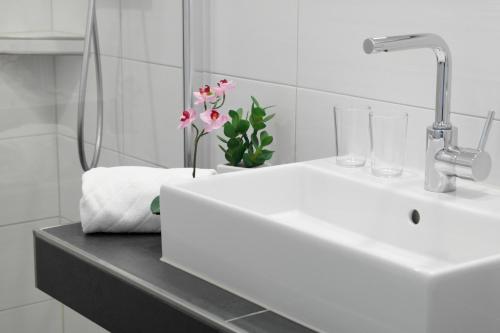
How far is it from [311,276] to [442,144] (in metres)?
0.38

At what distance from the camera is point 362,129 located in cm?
163

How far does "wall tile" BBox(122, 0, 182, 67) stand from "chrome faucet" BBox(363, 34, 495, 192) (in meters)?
0.87

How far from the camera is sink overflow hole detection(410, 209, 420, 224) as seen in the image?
144 cm

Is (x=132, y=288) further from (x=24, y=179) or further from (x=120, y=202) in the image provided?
(x=24, y=179)

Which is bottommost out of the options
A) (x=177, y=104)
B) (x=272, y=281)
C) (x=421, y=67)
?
(x=272, y=281)

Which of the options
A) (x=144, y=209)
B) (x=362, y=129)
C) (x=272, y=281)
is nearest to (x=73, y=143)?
(x=144, y=209)

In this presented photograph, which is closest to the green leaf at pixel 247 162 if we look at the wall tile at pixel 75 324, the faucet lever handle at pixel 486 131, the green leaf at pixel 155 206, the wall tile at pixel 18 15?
the green leaf at pixel 155 206

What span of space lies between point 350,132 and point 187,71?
0.61 m

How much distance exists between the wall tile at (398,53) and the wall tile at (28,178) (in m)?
0.69

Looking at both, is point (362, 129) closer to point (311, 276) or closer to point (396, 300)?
point (311, 276)

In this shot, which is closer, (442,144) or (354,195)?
(442,144)

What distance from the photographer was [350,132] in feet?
5.32

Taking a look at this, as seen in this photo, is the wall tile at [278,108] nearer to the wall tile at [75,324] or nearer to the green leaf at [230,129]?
the green leaf at [230,129]

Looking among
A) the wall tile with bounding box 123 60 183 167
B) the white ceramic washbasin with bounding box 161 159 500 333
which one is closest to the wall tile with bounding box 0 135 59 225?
the wall tile with bounding box 123 60 183 167
